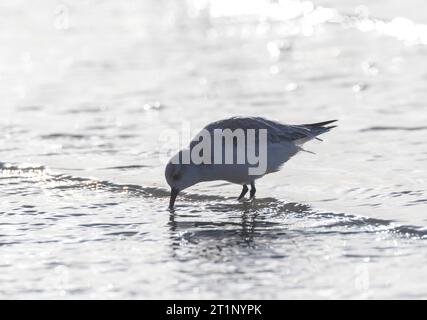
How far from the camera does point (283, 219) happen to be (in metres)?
8.54

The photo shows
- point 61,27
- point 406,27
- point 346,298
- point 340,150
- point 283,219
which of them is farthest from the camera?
point 61,27

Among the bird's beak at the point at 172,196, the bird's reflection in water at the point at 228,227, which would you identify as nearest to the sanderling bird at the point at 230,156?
the bird's beak at the point at 172,196

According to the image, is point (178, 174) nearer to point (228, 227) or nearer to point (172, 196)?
point (172, 196)

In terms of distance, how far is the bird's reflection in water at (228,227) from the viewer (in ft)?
25.7

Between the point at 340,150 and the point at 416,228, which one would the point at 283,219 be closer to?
the point at 416,228

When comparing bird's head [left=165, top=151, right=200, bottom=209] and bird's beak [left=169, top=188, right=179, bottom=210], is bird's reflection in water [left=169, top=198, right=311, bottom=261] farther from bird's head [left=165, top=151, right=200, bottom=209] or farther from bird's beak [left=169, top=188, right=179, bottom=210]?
bird's head [left=165, top=151, right=200, bottom=209]

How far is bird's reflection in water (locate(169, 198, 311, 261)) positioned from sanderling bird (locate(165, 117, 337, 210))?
0.25m

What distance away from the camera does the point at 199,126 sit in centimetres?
1137

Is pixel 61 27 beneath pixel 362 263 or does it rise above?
above

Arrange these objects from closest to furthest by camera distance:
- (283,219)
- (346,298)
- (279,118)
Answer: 1. (346,298)
2. (283,219)
3. (279,118)

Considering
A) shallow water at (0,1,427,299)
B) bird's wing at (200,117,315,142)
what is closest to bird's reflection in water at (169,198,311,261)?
shallow water at (0,1,427,299)

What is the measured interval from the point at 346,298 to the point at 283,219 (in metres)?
2.04

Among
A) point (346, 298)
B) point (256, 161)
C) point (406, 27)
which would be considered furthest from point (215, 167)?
point (406, 27)

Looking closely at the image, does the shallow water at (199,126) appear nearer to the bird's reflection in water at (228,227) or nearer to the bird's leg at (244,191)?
the bird's reflection in water at (228,227)
